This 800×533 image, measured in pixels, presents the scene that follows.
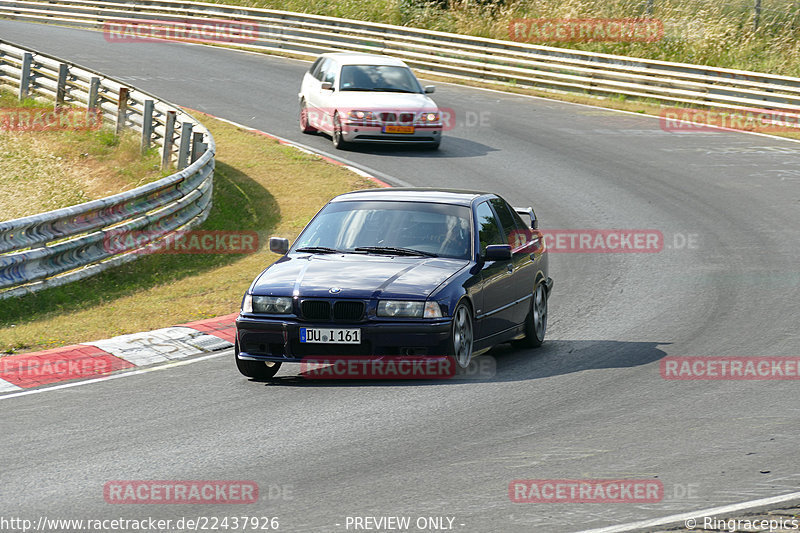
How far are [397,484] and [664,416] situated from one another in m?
2.56

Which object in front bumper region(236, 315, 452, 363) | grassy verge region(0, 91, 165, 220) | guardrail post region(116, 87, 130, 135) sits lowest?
grassy verge region(0, 91, 165, 220)

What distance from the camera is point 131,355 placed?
34.7 feet

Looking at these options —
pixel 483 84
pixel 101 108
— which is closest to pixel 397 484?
pixel 101 108

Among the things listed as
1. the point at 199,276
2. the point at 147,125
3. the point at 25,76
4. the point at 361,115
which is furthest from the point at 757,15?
the point at 199,276

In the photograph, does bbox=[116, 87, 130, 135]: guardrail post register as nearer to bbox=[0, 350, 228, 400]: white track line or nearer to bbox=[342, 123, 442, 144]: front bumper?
bbox=[342, 123, 442, 144]: front bumper

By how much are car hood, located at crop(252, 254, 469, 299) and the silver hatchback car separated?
13.2m

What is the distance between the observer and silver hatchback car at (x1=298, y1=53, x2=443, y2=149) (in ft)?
75.6

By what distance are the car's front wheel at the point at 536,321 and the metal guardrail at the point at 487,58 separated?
56.8ft

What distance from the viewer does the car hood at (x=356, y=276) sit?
30.4ft

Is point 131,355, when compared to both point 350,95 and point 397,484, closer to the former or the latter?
point 397,484

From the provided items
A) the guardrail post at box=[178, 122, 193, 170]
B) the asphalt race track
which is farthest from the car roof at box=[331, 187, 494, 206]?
the guardrail post at box=[178, 122, 193, 170]

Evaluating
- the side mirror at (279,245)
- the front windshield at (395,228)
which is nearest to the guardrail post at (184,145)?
the front windshield at (395,228)

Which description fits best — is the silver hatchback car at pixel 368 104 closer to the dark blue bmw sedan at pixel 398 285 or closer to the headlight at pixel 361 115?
the headlight at pixel 361 115

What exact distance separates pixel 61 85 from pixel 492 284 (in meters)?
18.1
